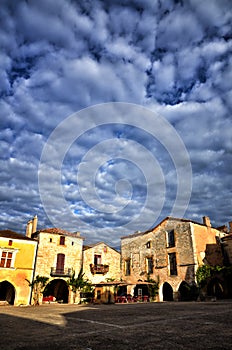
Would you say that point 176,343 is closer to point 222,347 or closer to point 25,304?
point 222,347

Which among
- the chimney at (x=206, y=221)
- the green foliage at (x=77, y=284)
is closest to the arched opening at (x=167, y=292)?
the chimney at (x=206, y=221)

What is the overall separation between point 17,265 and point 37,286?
2834 millimetres

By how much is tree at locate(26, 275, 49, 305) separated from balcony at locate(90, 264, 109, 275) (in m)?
6.01

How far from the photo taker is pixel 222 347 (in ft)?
15.4

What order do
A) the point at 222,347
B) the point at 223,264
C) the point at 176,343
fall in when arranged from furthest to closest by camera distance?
1. the point at 223,264
2. the point at 176,343
3. the point at 222,347

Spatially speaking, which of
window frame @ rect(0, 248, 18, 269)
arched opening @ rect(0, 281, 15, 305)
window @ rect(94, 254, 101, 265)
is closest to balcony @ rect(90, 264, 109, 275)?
window @ rect(94, 254, 101, 265)

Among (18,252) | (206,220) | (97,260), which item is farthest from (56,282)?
(206,220)

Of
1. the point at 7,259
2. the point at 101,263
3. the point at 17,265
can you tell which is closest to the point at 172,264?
the point at 101,263

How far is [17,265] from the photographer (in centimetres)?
2367

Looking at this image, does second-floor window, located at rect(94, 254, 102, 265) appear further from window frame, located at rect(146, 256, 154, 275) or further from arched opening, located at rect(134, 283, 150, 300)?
window frame, located at rect(146, 256, 154, 275)

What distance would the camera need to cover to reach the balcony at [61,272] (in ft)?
86.7

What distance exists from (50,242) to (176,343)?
2383cm

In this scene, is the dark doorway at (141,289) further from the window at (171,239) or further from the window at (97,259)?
the window at (171,239)

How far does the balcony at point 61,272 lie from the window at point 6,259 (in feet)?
14.9
